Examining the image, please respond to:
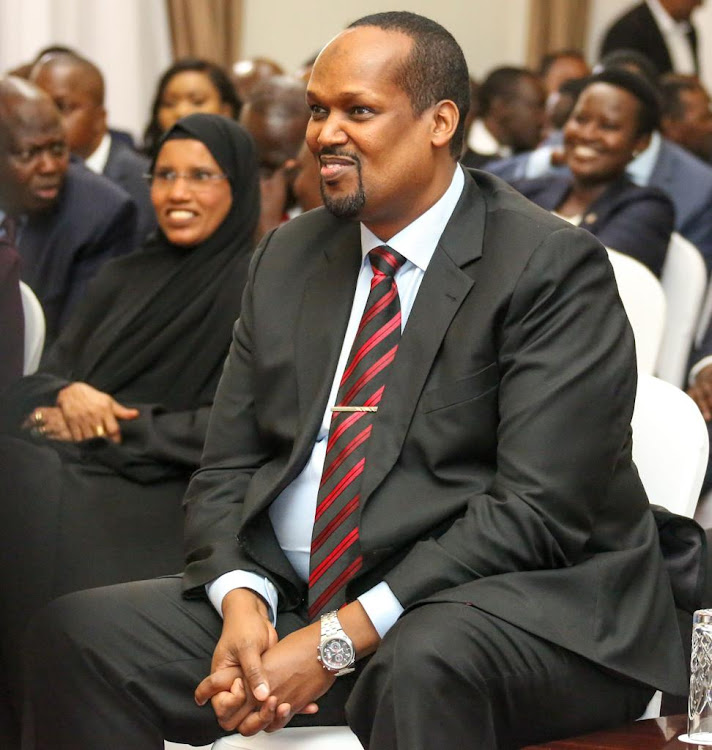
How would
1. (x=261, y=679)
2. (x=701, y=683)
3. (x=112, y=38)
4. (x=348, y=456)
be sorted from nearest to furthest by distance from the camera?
1. (x=701, y=683)
2. (x=261, y=679)
3. (x=348, y=456)
4. (x=112, y=38)

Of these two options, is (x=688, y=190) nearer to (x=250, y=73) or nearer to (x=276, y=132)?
(x=276, y=132)

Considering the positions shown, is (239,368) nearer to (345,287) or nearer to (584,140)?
(345,287)

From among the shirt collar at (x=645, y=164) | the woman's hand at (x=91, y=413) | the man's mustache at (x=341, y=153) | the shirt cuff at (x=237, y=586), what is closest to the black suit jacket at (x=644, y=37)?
the shirt collar at (x=645, y=164)

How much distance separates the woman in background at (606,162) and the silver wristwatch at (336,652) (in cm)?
245

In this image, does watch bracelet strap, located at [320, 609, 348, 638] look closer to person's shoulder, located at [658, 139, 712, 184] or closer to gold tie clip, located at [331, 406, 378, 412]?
gold tie clip, located at [331, 406, 378, 412]

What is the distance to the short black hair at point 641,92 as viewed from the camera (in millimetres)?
4516

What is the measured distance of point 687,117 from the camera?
6.26 m

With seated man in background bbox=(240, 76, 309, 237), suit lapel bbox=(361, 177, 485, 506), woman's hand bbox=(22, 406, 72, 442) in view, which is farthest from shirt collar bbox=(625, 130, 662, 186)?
suit lapel bbox=(361, 177, 485, 506)

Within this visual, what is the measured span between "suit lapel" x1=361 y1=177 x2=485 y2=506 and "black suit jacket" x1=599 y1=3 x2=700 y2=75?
231 inches

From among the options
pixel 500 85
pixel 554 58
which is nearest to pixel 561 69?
pixel 554 58

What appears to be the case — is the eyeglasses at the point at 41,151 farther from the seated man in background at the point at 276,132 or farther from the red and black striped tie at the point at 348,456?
the red and black striped tie at the point at 348,456

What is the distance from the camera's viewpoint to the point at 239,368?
86.5 inches

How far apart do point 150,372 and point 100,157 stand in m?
2.08

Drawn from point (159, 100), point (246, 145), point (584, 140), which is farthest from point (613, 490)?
point (159, 100)
